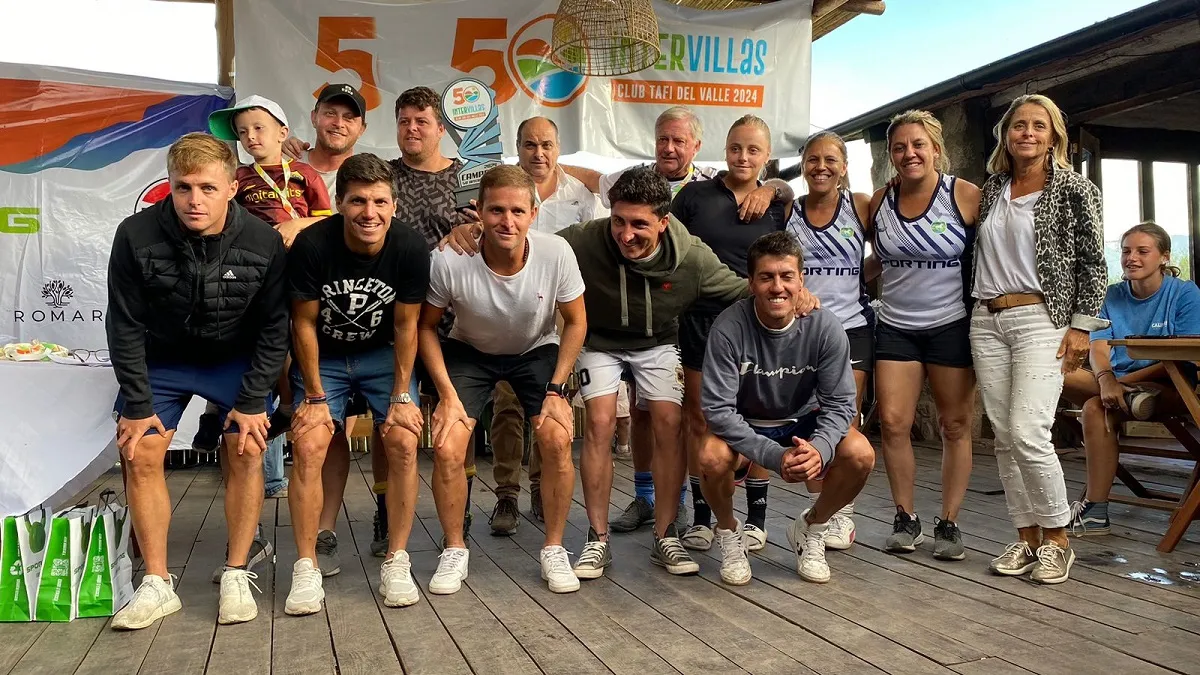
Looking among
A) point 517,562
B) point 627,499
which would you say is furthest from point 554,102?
point 517,562

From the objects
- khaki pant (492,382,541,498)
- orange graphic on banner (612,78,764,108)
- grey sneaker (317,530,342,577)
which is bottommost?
grey sneaker (317,530,342,577)

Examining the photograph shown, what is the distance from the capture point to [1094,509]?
13.1 feet

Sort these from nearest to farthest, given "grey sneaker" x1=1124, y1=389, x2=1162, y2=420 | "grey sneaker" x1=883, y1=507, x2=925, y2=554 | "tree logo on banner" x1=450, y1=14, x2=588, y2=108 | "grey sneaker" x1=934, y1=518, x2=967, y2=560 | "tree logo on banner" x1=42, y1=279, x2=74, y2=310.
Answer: "grey sneaker" x1=934, y1=518, x2=967, y2=560, "grey sneaker" x1=883, y1=507, x2=925, y2=554, "grey sneaker" x1=1124, y1=389, x2=1162, y2=420, "tree logo on banner" x1=42, y1=279, x2=74, y2=310, "tree logo on banner" x1=450, y1=14, x2=588, y2=108

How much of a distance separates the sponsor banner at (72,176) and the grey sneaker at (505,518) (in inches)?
132

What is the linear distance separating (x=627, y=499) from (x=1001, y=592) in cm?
218

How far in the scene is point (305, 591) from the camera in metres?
2.86

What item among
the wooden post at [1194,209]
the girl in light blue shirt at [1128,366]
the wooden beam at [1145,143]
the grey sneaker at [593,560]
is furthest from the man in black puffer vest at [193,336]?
the wooden post at [1194,209]

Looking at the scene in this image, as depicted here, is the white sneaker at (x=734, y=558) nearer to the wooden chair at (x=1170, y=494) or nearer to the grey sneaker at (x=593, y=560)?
the grey sneaker at (x=593, y=560)

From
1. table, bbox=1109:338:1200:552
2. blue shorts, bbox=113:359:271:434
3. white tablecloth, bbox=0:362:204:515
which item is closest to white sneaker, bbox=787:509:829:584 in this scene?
table, bbox=1109:338:1200:552

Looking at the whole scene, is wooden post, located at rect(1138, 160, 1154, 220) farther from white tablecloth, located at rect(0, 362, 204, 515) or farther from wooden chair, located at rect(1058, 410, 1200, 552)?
white tablecloth, located at rect(0, 362, 204, 515)

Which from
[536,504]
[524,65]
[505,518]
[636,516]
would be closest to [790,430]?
[636,516]

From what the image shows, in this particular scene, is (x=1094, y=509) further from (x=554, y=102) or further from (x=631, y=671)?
(x=554, y=102)

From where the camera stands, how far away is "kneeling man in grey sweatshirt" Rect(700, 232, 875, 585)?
310 centimetres

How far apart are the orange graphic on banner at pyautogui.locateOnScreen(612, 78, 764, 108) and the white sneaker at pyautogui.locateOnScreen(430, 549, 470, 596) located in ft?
12.4
